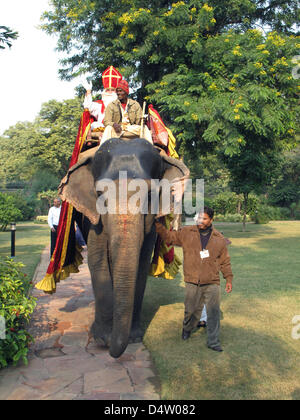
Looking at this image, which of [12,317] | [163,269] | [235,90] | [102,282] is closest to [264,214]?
[235,90]

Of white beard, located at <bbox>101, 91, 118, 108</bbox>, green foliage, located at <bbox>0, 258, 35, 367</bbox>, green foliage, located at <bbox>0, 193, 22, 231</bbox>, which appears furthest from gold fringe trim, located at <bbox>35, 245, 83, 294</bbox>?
green foliage, located at <bbox>0, 193, 22, 231</bbox>

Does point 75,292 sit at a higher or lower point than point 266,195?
lower

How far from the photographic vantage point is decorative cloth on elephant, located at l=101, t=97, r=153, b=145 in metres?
4.97

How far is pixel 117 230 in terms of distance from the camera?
13.1ft

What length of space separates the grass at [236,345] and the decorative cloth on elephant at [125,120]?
8.90 ft

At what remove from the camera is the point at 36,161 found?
1554 inches

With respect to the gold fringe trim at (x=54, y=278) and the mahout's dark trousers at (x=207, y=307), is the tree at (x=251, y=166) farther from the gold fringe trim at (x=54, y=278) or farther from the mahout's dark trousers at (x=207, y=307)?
the mahout's dark trousers at (x=207, y=307)

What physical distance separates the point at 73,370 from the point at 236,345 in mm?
2103

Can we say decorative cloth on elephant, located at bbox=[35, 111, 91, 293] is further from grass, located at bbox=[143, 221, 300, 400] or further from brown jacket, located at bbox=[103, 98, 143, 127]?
grass, located at bbox=[143, 221, 300, 400]

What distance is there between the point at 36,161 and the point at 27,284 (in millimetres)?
35918

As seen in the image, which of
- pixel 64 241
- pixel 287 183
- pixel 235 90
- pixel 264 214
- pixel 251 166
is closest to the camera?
pixel 64 241

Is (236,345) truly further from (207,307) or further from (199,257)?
(199,257)
